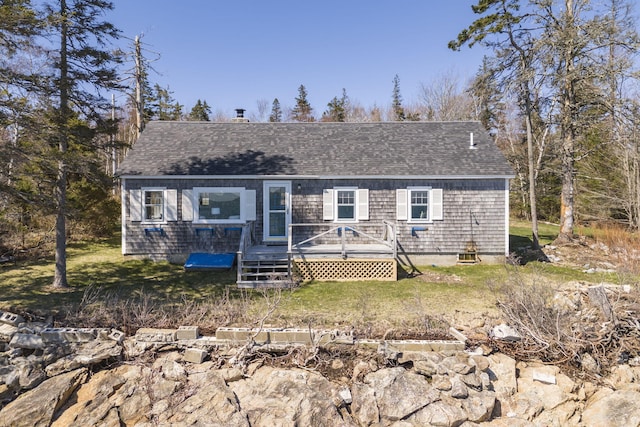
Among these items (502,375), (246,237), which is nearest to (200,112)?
(246,237)

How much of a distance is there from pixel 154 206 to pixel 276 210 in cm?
413

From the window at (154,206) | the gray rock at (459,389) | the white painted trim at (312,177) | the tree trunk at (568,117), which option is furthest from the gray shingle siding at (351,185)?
the gray rock at (459,389)

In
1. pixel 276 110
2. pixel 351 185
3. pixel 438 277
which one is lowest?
pixel 438 277

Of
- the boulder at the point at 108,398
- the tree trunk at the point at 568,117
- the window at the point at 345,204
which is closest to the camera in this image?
the boulder at the point at 108,398

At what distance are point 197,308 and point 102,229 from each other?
12252 millimetres

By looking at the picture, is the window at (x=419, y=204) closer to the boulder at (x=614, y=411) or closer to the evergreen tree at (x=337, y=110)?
the boulder at (x=614, y=411)

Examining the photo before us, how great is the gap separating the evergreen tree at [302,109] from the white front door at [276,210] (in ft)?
113

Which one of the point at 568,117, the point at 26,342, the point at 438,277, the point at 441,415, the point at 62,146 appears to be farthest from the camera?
the point at 568,117

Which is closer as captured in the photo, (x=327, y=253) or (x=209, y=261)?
(x=327, y=253)

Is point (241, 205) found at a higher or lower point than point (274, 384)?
higher

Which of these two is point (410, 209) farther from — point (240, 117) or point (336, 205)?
point (240, 117)

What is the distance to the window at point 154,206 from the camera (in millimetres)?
12422

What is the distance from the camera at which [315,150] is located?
537 inches

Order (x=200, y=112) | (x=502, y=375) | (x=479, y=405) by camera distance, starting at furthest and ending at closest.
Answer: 1. (x=200, y=112)
2. (x=502, y=375)
3. (x=479, y=405)
